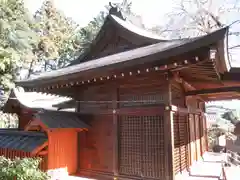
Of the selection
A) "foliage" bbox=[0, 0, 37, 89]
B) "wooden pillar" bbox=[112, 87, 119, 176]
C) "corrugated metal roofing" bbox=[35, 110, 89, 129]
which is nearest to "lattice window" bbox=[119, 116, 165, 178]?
"wooden pillar" bbox=[112, 87, 119, 176]

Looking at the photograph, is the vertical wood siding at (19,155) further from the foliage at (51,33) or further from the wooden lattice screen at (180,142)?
the foliage at (51,33)

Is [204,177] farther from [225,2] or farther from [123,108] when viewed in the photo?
[225,2]

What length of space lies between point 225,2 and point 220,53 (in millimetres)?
14083

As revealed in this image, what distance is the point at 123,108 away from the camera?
20.0 feet

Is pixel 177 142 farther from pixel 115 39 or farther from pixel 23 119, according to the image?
pixel 23 119

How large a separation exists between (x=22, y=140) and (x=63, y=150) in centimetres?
152

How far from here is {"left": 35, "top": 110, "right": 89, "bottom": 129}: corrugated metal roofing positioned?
5.96 metres

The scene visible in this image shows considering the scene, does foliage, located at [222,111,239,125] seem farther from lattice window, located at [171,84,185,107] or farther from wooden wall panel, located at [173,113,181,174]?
wooden wall panel, located at [173,113,181,174]

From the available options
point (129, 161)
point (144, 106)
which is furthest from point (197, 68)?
point (129, 161)

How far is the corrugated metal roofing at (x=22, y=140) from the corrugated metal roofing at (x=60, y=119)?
612 mm

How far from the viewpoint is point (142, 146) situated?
5770mm

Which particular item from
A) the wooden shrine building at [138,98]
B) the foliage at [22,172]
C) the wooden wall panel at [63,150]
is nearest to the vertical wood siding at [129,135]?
the wooden shrine building at [138,98]

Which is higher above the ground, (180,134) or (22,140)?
(180,134)

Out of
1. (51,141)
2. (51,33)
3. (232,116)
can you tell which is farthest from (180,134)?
(232,116)
